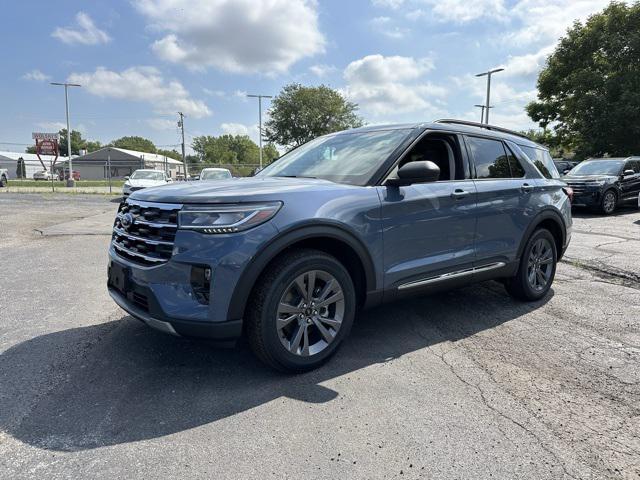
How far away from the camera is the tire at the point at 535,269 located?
471 cm

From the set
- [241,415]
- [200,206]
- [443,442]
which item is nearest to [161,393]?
[241,415]

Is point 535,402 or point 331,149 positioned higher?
point 331,149

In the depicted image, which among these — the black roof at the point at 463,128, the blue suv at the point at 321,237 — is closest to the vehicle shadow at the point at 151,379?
the blue suv at the point at 321,237

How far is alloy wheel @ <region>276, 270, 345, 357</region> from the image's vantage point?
9.98ft

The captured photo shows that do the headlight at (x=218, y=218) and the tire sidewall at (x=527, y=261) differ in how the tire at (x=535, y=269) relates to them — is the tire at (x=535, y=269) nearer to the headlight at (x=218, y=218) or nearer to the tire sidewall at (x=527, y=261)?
the tire sidewall at (x=527, y=261)

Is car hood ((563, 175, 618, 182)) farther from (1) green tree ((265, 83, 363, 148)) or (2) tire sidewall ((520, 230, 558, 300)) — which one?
(1) green tree ((265, 83, 363, 148))

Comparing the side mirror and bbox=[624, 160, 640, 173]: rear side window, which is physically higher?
bbox=[624, 160, 640, 173]: rear side window

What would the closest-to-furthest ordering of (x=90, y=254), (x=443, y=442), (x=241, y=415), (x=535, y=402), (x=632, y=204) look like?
1. (x=443, y=442)
2. (x=241, y=415)
3. (x=535, y=402)
4. (x=90, y=254)
5. (x=632, y=204)

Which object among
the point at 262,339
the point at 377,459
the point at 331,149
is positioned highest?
the point at 331,149

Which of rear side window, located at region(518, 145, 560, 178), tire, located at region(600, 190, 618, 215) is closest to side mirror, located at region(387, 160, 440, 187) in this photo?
rear side window, located at region(518, 145, 560, 178)

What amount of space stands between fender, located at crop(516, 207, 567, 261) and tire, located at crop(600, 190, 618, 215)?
925cm

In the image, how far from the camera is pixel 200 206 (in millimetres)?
2797

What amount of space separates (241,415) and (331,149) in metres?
2.50

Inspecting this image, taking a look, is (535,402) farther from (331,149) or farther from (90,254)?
(90,254)
